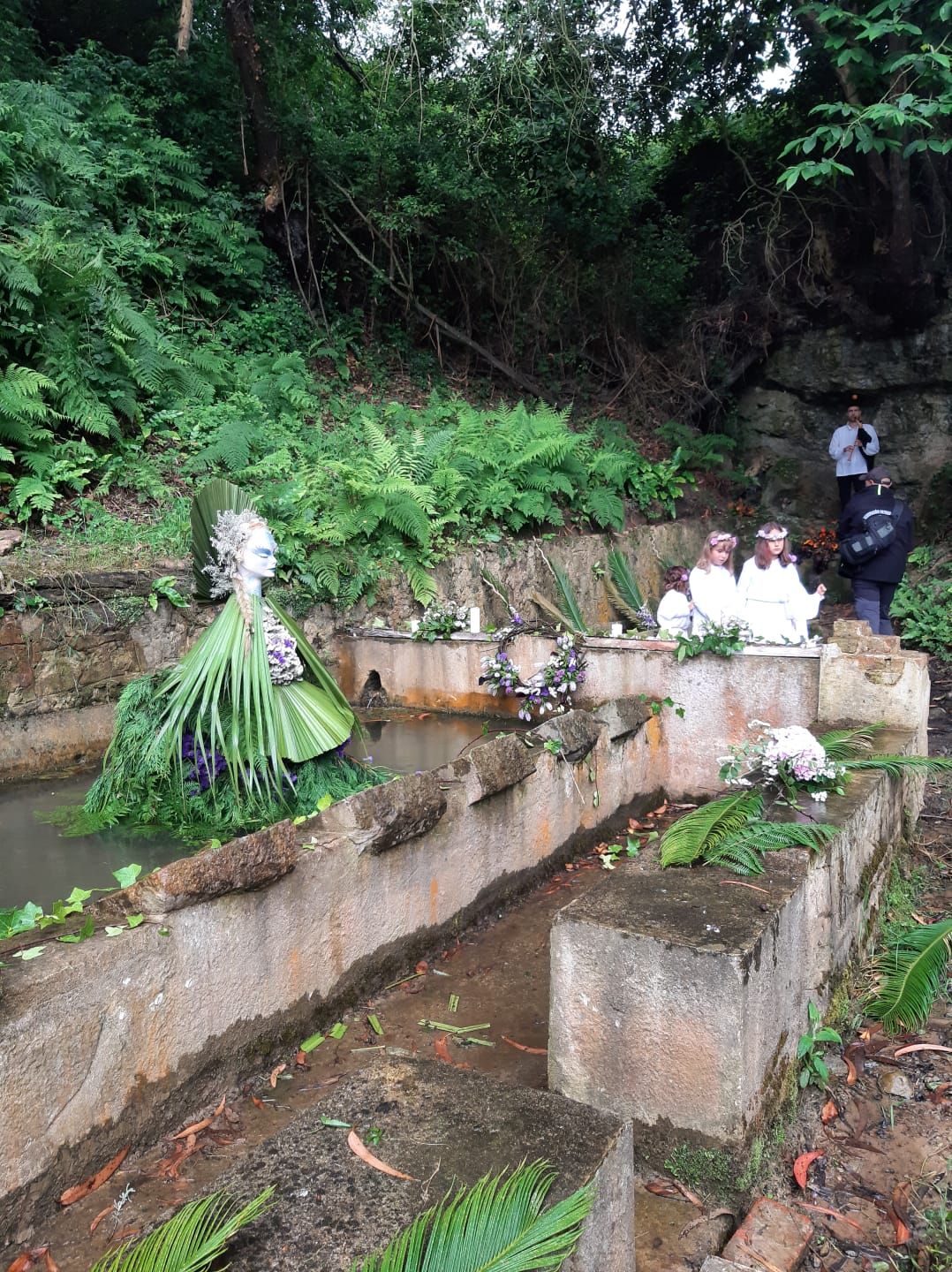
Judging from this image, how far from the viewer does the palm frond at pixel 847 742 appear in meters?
4.23

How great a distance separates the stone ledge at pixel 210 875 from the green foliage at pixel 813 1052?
6.05ft

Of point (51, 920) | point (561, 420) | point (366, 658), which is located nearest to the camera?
point (51, 920)

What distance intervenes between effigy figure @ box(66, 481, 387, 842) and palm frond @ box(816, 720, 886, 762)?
2272 mm

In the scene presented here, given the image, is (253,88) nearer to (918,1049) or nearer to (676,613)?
(676,613)

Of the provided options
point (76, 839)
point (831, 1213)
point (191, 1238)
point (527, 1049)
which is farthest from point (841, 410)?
point (191, 1238)

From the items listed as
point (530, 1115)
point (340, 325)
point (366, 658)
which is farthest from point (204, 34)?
point (530, 1115)

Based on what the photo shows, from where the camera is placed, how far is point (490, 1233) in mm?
1471

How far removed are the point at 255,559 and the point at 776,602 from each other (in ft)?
13.0

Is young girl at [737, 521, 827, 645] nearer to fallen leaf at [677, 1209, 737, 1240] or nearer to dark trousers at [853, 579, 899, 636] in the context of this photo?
dark trousers at [853, 579, 899, 636]

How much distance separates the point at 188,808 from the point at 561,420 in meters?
7.54

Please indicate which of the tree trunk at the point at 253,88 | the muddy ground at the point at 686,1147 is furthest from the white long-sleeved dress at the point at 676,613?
the tree trunk at the point at 253,88

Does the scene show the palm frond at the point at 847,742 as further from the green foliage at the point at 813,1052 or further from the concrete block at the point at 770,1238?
the concrete block at the point at 770,1238

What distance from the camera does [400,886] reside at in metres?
3.86

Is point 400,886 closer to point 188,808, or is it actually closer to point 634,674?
point 188,808
